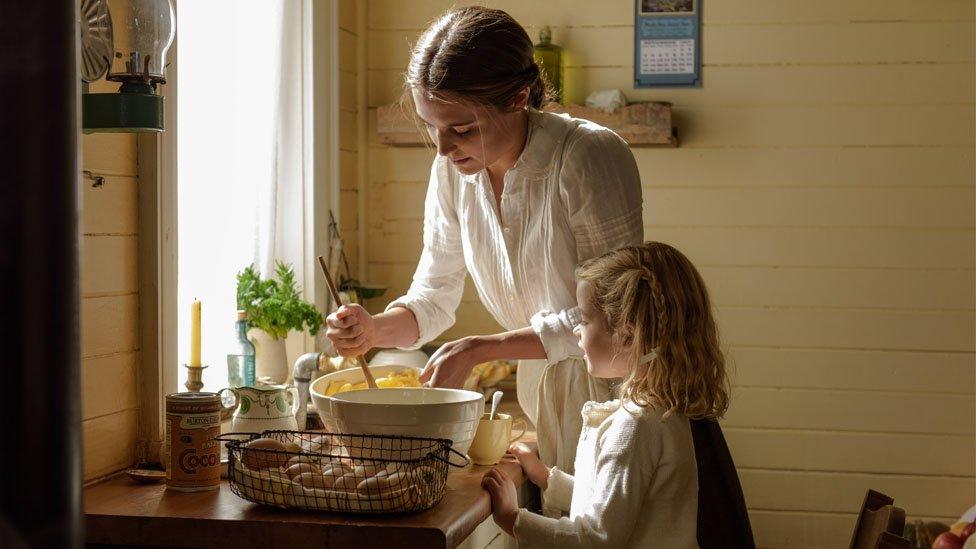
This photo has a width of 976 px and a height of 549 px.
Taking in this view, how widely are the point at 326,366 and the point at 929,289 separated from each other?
67.1 inches

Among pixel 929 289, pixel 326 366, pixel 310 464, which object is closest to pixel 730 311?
pixel 929 289

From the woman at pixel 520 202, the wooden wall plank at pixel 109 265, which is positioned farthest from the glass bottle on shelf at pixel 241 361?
the wooden wall plank at pixel 109 265

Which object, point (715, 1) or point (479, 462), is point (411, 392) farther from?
point (715, 1)

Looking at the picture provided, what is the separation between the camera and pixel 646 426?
147 cm

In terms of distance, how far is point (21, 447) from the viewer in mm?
404

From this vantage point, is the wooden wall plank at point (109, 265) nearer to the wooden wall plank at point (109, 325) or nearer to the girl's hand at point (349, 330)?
the wooden wall plank at point (109, 325)

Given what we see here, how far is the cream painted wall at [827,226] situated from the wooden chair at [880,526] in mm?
1332

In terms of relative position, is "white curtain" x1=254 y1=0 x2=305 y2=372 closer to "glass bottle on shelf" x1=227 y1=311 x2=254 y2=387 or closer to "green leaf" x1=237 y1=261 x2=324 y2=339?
"green leaf" x1=237 y1=261 x2=324 y2=339

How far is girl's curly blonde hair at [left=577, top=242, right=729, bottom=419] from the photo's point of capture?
1.51 meters

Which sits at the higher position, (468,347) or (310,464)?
(468,347)

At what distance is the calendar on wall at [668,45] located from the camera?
3014 mm

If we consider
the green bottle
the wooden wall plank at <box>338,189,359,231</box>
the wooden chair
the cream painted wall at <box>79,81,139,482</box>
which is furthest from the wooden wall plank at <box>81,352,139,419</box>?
the green bottle

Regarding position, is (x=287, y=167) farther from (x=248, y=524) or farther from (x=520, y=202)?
(x=248, y=524)

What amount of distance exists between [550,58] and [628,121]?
0.98ft
